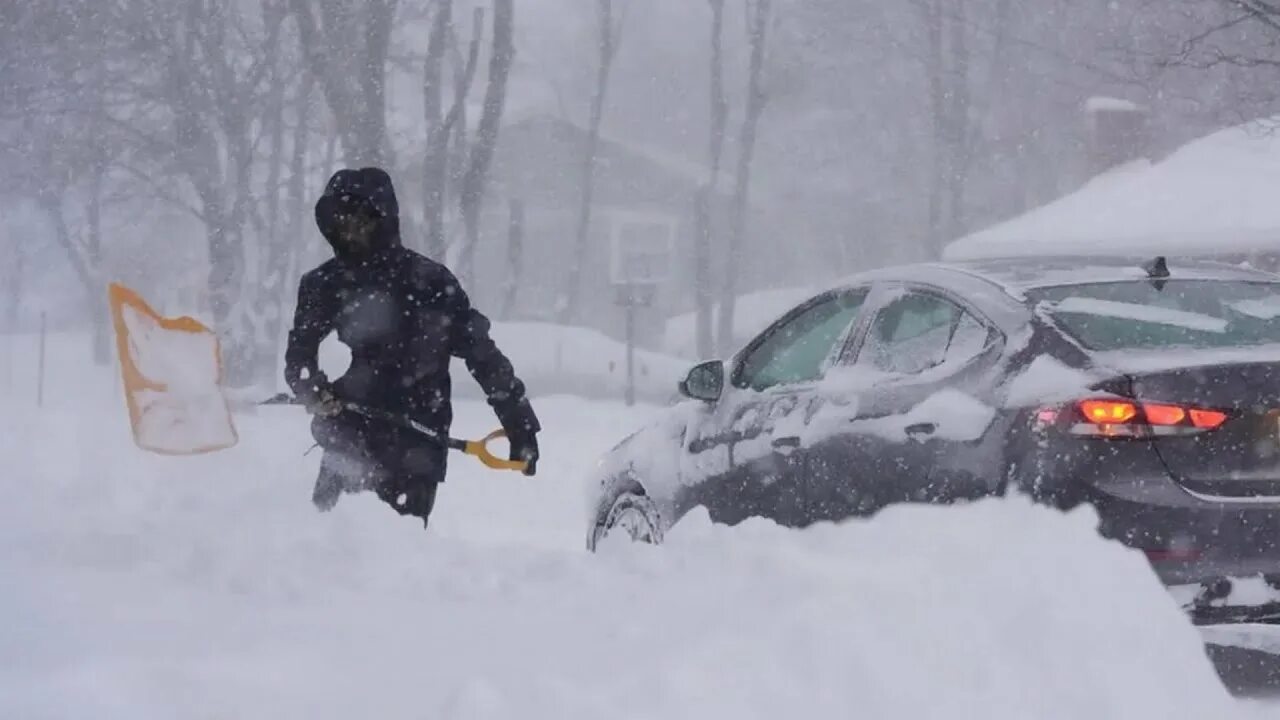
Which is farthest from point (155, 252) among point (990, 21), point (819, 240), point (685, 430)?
point (685, 430)

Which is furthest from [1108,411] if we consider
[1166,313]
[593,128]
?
[593,128]

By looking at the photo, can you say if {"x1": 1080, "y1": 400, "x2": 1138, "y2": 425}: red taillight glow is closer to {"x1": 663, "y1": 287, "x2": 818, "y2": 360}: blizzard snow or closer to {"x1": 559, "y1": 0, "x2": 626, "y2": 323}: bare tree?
{"x1": 663, "y1": 287, "x2": 818, "y2": 360}: blizzard snow

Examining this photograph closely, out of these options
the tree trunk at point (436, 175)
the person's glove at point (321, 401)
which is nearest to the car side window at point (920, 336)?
the person's glove at point (321, 401)

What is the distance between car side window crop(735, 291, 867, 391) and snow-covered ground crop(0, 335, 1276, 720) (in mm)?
1349

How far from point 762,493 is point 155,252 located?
47963mm

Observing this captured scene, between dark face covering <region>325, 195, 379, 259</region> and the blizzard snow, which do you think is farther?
the blizzard snow

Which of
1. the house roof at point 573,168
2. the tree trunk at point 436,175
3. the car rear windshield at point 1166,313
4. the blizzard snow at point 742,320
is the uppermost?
the car rear windshield at point 1166,313

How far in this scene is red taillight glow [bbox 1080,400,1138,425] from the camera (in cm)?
434

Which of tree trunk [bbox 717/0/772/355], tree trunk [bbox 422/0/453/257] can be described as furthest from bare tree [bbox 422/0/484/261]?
tree trunk [bbox 717/0/772/355]

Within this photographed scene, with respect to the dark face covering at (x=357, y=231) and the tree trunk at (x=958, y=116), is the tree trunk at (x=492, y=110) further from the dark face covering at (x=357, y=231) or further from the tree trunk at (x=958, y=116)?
the dark face covering at (x=357, y=231)

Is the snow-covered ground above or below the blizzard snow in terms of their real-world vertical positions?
above

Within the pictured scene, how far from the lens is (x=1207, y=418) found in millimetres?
4312

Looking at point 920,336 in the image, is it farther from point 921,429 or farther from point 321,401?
point 321,401

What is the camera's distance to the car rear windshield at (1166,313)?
4625mm
